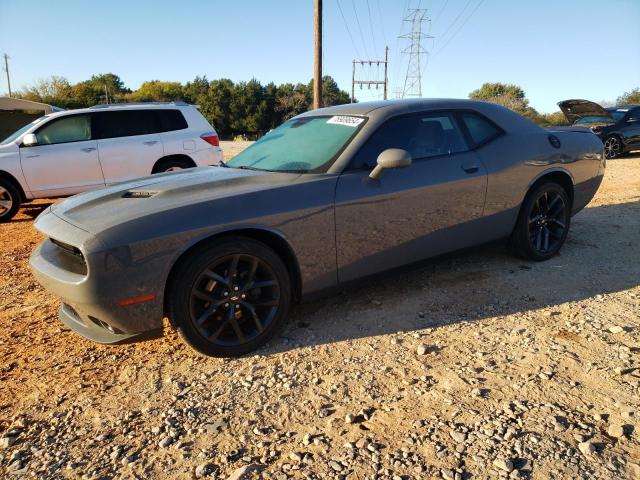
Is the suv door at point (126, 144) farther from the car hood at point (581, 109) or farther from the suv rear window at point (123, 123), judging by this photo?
the car hood at point (581, 109)

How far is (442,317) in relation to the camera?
3.39 meters

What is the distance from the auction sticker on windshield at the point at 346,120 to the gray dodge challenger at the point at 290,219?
0.01 m

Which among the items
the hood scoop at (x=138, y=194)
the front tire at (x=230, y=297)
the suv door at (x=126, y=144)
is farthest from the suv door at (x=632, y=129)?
the hood scoop at (x=138, y=194)

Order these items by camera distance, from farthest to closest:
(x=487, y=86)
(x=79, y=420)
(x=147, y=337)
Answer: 1. (x=487, y=86)
2. (x=147, y=337)
3. (x=79, y=420)

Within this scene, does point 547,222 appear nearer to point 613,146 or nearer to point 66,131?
point 66,131

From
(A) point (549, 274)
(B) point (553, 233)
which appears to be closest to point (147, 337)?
(A) point (549, 274)

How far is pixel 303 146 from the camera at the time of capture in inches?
143

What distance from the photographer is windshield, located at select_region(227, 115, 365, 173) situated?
3393 millimetres

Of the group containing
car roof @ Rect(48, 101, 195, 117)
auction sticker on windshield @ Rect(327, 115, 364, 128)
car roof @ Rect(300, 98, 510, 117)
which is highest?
car roof @ Rect(48, 101, 195, 117)

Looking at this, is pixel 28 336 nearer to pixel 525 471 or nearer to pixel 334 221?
pixel 334 221

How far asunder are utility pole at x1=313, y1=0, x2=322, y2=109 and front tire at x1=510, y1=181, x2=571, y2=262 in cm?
1062

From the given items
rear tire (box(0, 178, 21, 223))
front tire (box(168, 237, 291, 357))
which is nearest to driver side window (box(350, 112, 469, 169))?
A: front tire (box(168, 237, 291, 357))

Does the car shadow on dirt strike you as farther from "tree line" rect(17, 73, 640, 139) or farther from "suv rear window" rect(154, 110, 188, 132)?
"tree line" rect(17, 73, 640, 139)

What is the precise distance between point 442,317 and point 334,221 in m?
1.08
